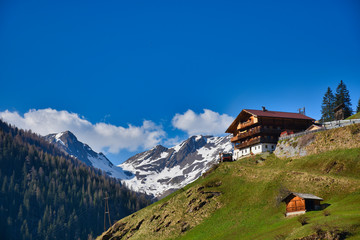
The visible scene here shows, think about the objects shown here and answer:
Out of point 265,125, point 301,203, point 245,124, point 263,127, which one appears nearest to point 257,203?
point 301,203

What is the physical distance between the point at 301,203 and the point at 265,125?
1740 inches

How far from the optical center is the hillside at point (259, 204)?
4666 centimetres

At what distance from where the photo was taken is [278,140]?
90500 millimetres

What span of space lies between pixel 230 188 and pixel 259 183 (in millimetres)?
7946

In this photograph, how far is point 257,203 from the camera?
6525 cm

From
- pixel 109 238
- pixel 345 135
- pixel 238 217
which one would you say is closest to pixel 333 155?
pixel 345 135

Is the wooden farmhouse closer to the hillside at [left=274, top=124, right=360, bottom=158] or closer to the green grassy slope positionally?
the green grassy slope

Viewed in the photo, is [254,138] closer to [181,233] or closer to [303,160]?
[303,160]

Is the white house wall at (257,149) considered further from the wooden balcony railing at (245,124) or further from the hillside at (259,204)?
the wooden balcony railing at (245,124)

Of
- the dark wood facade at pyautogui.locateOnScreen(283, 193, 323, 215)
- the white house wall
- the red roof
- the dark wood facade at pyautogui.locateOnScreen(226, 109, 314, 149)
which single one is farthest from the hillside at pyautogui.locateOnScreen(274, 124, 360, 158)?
the dark wood facade at pyautogui.locateOnScreen(283, 193, 323, 215)

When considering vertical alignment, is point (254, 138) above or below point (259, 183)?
above

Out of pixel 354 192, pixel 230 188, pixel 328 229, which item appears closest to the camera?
pixel 328 229

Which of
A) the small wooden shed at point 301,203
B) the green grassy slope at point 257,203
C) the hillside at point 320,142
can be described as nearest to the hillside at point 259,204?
the green grassy slope at point 257,203

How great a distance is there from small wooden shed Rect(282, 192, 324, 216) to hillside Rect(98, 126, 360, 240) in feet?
5.08
